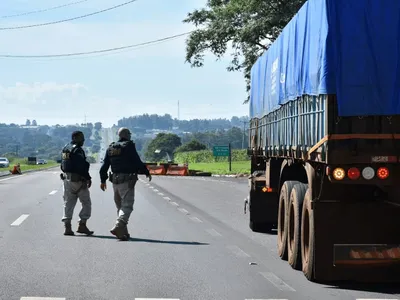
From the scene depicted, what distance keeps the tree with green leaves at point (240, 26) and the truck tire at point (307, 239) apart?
33.7 meters

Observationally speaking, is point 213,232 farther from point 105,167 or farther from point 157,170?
point 157,170

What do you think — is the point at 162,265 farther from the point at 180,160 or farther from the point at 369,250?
the point at 180,160

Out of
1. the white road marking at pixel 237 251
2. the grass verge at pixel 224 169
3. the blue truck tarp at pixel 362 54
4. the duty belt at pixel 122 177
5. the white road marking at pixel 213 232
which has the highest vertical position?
the blue truck tarp at pixel 362 54

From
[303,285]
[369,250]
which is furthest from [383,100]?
[303,285]

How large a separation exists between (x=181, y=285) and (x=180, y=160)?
130688 millimetres

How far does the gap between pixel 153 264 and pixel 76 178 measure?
4300mm

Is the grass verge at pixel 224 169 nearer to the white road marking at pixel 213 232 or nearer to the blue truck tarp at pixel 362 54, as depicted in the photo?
the white road marking at pixel 213 232

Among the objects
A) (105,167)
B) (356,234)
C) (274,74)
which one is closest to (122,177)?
(105,167)

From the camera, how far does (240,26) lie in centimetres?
4534

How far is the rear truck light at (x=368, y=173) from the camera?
779cm

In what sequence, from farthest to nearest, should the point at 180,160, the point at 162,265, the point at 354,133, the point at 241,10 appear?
the point at 180,160, the point at 241,10, the point at 162,265, the point at 354,133

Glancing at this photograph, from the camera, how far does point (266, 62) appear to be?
535 inches

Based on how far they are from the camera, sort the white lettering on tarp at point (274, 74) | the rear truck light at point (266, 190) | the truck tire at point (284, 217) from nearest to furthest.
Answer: the truck tire at point (284, 217)
the white lettering on tarp at point (274, 74)
the rear truck light at point (266, 190)

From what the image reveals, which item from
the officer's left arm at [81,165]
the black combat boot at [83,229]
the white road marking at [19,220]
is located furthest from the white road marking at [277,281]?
the white road marking at [19,220]
